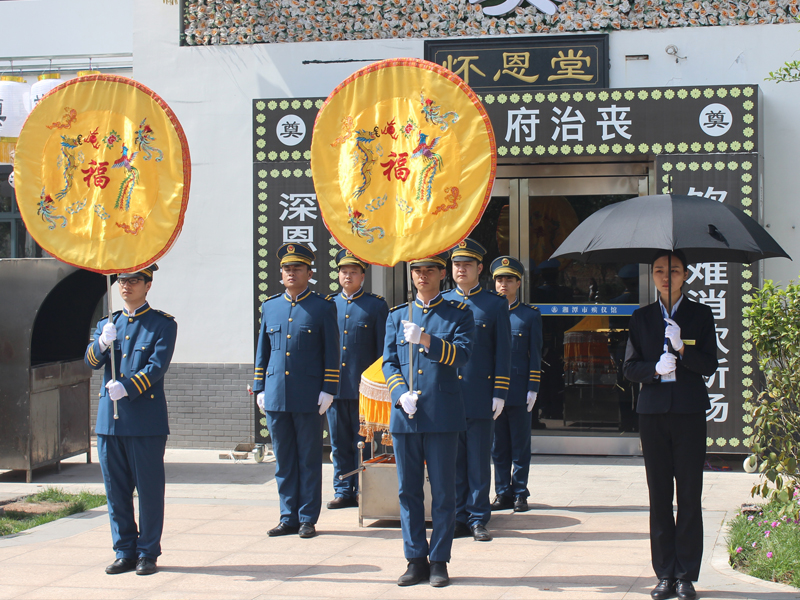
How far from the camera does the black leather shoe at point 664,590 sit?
182 inches

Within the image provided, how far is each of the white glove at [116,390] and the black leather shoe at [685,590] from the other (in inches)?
126

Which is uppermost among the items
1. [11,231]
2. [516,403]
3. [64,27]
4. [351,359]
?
[64,27]

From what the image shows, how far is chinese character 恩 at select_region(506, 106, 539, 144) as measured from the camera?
29.2 ft

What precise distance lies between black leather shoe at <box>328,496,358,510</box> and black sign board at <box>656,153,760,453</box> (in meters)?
3.52

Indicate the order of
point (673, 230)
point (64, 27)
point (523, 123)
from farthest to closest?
point (64, 27), point (523, 123), point (673, 230)

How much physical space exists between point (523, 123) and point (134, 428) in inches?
204

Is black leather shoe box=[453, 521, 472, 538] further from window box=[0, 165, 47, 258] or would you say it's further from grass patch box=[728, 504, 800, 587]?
window box=[0, 165, 47, 258]

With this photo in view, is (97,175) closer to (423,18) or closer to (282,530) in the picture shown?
(282,530)

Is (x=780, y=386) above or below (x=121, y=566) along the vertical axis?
above

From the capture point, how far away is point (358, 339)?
7.46 m

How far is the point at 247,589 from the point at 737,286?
563 cm

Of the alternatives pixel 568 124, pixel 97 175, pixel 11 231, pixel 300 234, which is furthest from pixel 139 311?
pixel 11 231

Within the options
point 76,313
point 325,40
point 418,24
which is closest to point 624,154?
point 418,24

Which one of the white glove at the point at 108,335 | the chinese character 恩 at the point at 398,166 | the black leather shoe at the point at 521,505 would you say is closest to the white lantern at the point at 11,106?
the white glove at the point at 108,335
